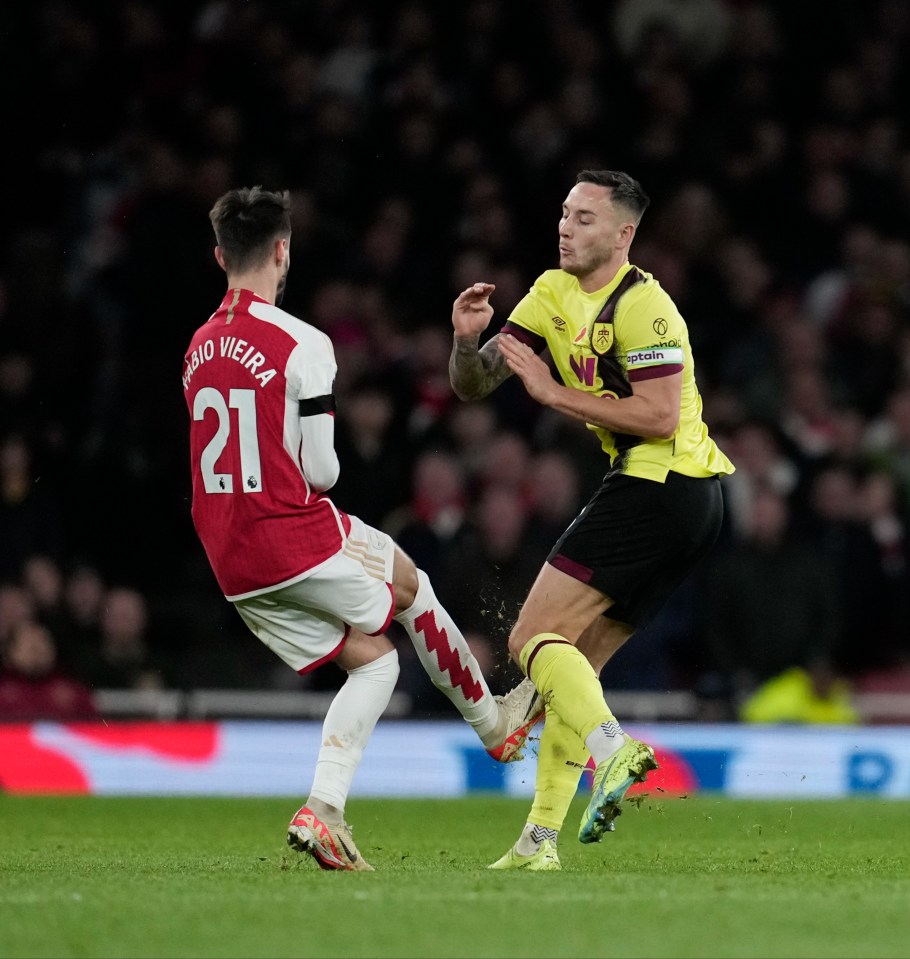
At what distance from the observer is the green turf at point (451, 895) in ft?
14.4

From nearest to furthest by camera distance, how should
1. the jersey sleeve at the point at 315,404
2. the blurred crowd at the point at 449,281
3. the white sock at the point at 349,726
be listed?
the jersey sleeve at the point at 315,404
the white sock at the point at 349,726
the blurred crowd at the point at 449,281

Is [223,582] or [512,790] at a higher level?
[223,582]

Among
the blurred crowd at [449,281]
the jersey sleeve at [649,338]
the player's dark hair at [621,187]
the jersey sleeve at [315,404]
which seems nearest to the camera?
the jersey sleeve at [315,404]

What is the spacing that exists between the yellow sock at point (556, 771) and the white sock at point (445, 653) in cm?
27

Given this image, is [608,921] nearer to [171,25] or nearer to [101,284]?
[101,284]

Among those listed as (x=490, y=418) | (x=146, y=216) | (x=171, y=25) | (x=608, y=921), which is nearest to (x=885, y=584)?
(x=490, y=418)

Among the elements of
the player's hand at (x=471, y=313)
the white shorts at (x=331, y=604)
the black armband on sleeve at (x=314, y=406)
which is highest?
the player's hand at (x=471, y=313)

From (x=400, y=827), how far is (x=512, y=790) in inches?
91.8

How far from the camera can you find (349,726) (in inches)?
237

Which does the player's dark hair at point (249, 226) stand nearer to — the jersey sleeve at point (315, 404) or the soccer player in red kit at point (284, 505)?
the soccer player in red kit at point (284, 505)

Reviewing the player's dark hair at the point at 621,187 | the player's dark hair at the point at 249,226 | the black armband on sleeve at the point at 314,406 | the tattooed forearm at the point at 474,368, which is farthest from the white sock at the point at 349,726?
the player's dark hair at the point at 621,187

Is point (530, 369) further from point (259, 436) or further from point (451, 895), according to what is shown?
point (451, 895)

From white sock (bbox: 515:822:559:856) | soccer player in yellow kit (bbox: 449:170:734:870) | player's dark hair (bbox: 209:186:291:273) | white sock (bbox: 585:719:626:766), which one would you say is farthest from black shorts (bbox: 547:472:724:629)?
player's dark hair (bbox: 209:186:291:273)

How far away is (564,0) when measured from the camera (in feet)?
46.6
